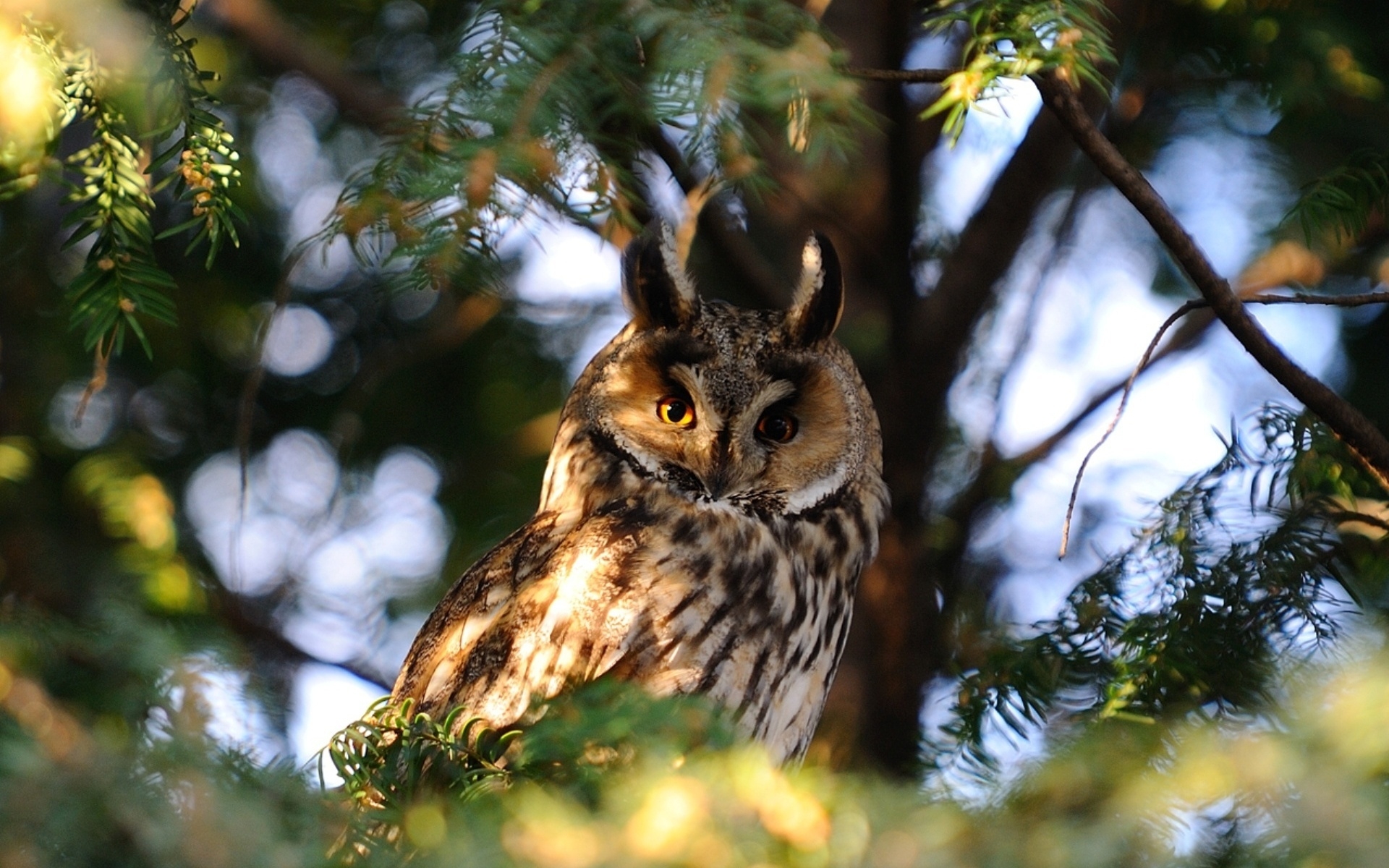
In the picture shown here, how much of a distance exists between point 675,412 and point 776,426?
0.19 m

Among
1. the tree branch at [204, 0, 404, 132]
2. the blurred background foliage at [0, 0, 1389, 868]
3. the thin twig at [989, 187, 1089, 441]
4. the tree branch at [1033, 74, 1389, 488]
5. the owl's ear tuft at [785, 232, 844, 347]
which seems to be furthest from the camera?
the thin twig at [989, 187, 1089, 441]

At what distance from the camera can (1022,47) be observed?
1.33m

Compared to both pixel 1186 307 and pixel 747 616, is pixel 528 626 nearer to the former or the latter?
pixel 747 616

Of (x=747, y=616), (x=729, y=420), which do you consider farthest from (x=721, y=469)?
(x=747, y=616)

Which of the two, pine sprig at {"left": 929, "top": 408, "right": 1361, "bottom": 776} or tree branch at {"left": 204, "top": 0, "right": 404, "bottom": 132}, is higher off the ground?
tree branch at {"left": 204, "top": 0, "right": 404, "bottom": 132}

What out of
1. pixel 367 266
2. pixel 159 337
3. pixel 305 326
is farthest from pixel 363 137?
pixel 367 266

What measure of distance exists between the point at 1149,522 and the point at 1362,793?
1101 mm

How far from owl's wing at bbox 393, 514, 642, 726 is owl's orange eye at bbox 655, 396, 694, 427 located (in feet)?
0.71

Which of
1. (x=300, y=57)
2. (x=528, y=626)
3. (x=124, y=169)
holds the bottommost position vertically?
(x=528, y=626)

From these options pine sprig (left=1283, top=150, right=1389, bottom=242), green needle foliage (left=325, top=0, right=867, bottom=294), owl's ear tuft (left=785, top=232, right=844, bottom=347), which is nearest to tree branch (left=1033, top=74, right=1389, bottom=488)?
green needle foliage (left=325, top=0, right=867, bottom=294)

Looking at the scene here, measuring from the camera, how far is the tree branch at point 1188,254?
1453 mm

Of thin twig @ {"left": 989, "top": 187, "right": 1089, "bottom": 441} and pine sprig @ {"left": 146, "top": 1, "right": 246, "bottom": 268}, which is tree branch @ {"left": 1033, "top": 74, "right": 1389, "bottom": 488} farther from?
thin twig @ {"left": 989, "top": 187, "right": 1089, "bottom": 441}

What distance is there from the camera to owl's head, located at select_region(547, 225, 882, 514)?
2.04 metres

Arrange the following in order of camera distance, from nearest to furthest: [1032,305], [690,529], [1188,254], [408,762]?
[408,762] < [1188,254] < [690,529] < [1032,305]
